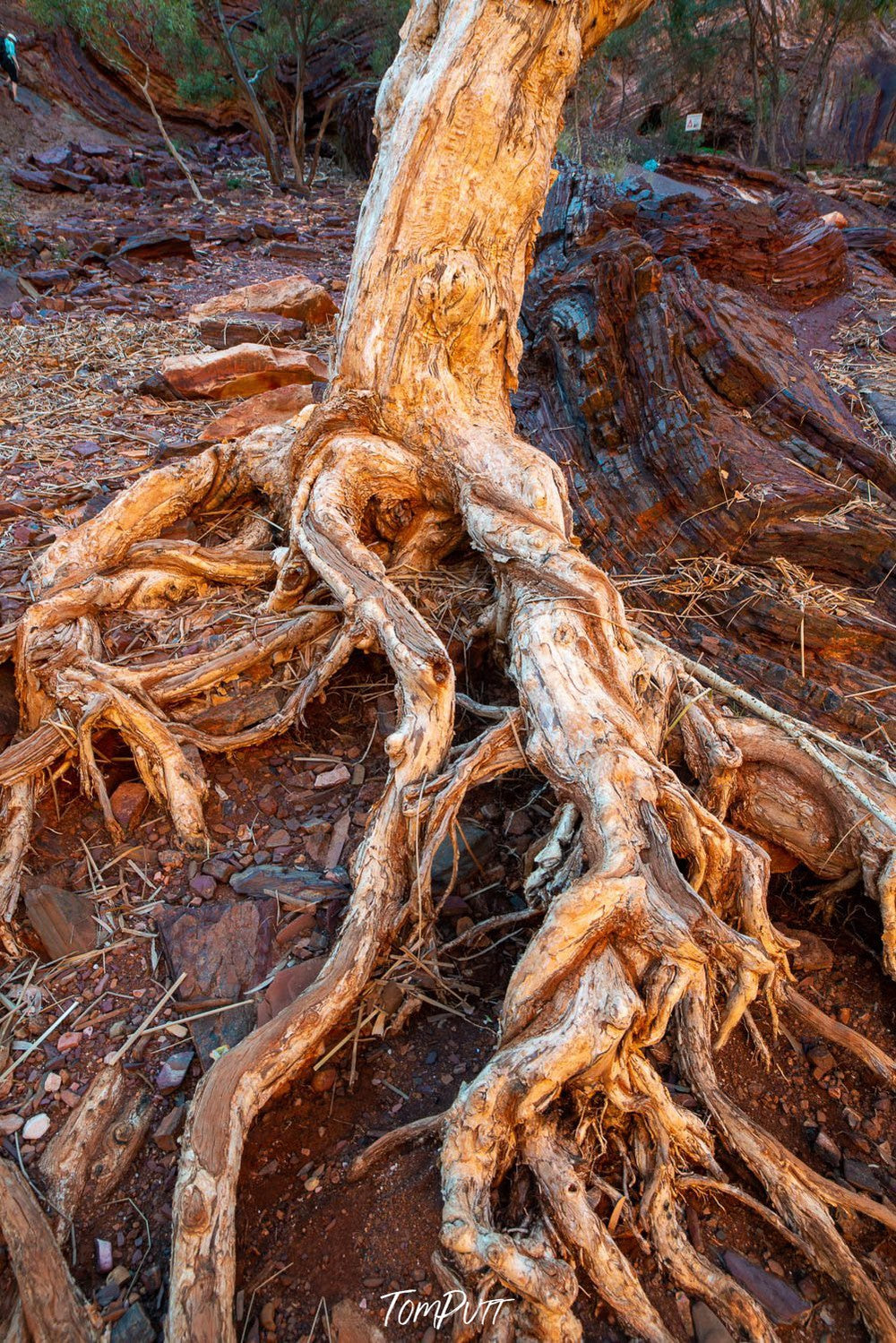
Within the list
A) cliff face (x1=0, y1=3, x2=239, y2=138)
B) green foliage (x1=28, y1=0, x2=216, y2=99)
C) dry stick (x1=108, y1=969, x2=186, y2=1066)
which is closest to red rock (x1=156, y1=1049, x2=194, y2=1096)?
dry stick (x1=108, y1=969, x2=186, y2=1066)

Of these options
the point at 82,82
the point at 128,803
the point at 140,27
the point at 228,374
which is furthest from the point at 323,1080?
the point at 82,82

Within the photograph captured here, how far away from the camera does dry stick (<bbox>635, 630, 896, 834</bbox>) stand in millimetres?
2328

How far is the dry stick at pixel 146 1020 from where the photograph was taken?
6.81 feet

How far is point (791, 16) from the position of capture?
1984 centimetres

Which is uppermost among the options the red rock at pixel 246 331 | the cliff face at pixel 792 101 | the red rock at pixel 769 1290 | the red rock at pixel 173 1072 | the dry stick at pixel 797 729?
the cliff face at pixel 792 101

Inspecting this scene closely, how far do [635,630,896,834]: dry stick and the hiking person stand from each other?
1883 cm

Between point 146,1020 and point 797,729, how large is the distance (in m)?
2.15

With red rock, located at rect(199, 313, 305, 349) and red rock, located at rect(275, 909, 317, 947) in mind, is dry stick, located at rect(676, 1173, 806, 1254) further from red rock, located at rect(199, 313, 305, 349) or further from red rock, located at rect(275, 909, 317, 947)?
red rock, located at rect(199, 313, 305, 349)

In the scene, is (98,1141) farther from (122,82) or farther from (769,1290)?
(122,82)

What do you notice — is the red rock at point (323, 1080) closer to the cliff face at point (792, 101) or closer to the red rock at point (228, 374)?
the red rock at point (228, 374)

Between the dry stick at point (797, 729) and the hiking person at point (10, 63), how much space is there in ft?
61.8

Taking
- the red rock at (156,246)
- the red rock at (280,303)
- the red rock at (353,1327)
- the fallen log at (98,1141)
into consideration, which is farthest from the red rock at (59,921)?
the red rock at (156,246)

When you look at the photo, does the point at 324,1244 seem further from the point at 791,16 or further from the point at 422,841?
the point at 791,16

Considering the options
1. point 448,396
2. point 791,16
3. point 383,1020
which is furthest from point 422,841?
point 791,16
